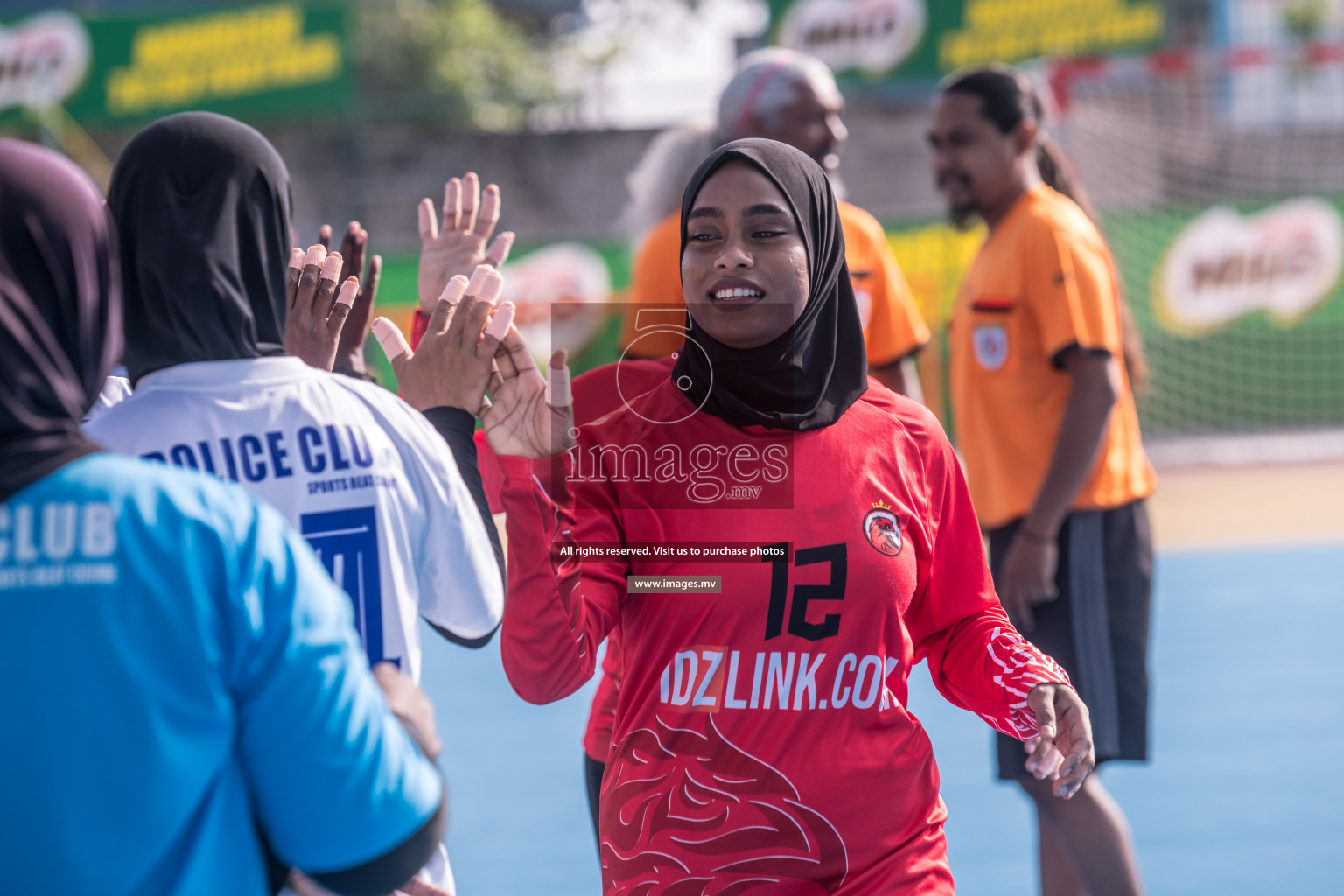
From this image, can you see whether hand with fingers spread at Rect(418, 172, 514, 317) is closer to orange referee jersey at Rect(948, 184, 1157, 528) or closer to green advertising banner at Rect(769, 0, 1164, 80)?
orange referee jersey at Rect(948, 184, 1157, 528)

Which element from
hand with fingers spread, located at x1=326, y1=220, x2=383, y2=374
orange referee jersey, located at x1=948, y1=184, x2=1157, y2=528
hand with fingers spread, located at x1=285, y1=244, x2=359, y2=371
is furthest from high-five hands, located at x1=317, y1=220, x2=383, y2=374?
→ orange referee jersey, located at x1=948, y1=184, x2=1157, y2=528

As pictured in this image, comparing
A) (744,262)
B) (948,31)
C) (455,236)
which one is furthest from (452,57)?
(744,262)

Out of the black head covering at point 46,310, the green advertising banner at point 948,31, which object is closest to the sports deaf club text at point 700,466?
the black head covering at point 46,310

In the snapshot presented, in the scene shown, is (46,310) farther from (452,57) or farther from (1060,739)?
(452,57)

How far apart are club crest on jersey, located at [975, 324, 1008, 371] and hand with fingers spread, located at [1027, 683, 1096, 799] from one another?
160cm

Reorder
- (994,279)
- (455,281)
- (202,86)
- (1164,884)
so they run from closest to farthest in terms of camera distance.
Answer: (455,281)
(994,279)
(1164,884)
(202,86)

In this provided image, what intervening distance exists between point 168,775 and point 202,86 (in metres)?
15.6

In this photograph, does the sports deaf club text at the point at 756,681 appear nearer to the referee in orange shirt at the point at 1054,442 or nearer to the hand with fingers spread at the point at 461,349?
the hand with fingers spread at the point at 461,349

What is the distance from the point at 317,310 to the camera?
6.49 feet

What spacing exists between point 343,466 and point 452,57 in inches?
818

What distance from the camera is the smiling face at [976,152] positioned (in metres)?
3.42

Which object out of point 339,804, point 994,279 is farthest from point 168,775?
point 994,279

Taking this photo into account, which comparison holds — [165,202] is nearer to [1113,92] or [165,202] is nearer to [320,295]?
[320,295]

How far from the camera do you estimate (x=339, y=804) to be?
4.14 ft
